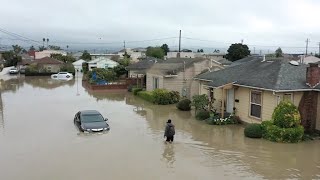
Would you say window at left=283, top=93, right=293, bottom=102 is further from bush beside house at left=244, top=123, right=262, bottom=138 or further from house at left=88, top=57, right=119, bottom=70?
house at left=88, top=57, right=119, bottom=70

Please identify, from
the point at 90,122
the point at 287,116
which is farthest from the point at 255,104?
the point at 90,122

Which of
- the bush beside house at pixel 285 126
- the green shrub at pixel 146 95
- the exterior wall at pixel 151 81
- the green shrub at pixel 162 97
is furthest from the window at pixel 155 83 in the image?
the bush beside house at pixel 285 126

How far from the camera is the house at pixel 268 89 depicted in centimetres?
2170

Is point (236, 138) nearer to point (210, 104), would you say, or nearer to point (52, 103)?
point (210, 104)

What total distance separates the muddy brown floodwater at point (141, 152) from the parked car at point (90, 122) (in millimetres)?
458

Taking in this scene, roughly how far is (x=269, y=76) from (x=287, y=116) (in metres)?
3.99

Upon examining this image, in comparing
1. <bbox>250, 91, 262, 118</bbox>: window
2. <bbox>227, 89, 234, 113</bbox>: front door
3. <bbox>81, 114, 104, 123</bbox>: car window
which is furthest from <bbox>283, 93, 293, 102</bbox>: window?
<bbox>81, 114, 104, 123</bbox>: car window

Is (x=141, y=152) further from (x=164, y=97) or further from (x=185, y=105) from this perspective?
(x=164, y=97)

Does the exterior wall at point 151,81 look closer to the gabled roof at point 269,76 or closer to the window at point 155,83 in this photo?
the window at point 155,83

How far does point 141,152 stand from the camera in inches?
705

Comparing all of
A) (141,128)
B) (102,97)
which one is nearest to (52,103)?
(102,97)

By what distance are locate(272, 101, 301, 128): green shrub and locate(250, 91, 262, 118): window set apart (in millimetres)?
3029

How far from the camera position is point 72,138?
2064cm

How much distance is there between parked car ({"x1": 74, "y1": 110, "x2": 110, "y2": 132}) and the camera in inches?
857
